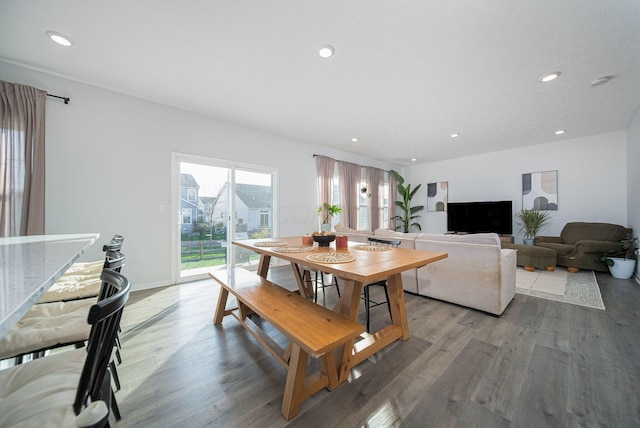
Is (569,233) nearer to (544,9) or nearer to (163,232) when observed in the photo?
(544,9)

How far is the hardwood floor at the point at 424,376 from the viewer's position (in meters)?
1.20

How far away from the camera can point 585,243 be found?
383 cm

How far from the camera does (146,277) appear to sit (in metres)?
3.10

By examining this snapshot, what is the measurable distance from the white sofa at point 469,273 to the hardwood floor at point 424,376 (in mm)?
199

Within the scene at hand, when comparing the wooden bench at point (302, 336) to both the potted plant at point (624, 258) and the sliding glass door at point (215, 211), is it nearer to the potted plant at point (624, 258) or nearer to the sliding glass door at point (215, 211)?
the sliding glass door at point (215, 211)

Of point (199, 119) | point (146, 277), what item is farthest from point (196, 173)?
point (146, 277)

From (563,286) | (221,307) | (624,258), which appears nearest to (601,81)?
(563,286)

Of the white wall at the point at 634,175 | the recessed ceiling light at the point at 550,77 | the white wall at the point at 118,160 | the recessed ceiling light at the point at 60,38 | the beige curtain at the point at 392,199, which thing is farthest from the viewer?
the beige curtain at the point at 392,199

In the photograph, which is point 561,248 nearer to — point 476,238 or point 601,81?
point 601,81

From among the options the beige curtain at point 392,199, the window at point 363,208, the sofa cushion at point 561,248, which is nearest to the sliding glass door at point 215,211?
the window at point 363,208

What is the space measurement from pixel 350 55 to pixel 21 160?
3.50 meters

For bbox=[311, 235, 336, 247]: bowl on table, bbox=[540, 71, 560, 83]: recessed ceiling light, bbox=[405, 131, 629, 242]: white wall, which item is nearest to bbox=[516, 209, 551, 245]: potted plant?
bbox=[405, 131, 629, 242]: white wall

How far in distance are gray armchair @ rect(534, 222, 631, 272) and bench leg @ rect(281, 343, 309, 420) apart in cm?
520

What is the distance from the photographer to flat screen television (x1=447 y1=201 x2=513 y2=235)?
5.30 metres
